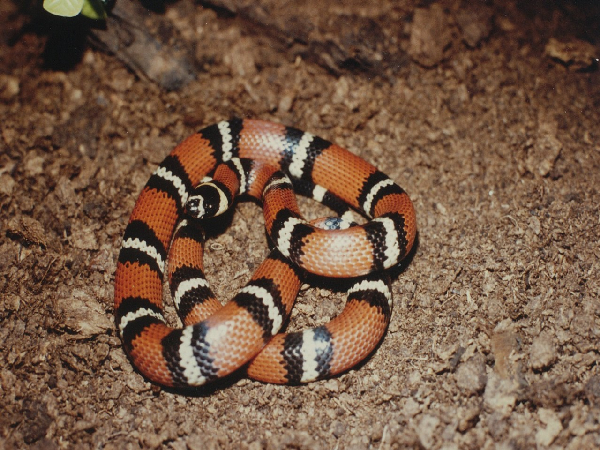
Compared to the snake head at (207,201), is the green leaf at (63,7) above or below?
above

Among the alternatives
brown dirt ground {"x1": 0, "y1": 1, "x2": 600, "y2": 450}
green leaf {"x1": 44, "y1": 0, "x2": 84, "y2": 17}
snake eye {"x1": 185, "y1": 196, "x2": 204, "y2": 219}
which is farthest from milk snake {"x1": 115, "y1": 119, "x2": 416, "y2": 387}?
green leaf {"x1": 44, "y1": 0, "x2": 84, "y2": 17}

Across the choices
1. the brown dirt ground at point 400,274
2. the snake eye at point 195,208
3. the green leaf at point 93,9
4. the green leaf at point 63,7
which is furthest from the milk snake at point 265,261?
the green leaf at point 93,9

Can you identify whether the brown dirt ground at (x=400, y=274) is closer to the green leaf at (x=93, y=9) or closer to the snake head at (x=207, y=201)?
the snake head at (x=207, y=201)

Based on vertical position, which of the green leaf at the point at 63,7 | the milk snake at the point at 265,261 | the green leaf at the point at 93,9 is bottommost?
the milk snake at the point at 265,261

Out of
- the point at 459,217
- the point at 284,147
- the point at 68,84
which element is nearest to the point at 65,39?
the point at 68,84

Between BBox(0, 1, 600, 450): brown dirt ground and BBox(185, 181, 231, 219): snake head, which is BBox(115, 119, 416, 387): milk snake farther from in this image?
BBox(0, 1, 600, 450): brown dirt ground

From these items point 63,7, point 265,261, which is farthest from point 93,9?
point 265,261

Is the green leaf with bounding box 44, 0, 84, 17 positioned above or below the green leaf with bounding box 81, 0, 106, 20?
above
